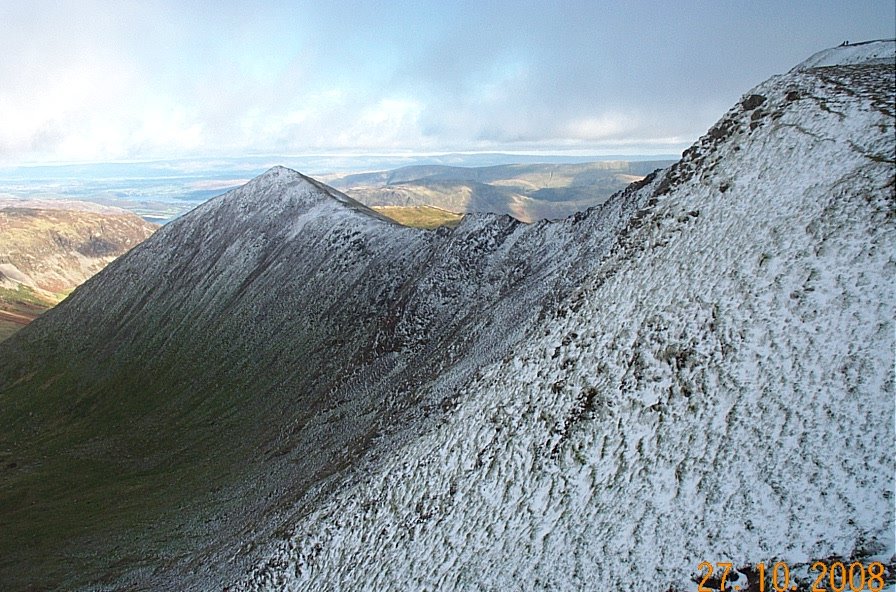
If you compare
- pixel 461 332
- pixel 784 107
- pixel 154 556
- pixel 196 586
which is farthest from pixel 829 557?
pixel 154 556

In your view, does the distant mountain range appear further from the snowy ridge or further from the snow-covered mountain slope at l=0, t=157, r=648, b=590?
the snowy ridge

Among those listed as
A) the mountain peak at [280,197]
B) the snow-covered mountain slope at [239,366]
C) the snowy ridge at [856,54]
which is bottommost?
the snow-covered mountain slope at [239,366]

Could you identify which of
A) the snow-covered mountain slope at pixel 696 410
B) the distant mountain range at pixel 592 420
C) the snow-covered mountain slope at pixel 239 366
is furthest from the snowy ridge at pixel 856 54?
the snow-covered mountain slope at pixel 239 366

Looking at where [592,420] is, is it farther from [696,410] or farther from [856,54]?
[856,54]

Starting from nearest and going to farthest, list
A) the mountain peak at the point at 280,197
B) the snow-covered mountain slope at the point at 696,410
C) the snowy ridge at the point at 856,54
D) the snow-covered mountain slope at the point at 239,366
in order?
the snow-covered mountain slope at the point at 696,410, the snowy ridge at the point at 856,54, the snow-covered mountain slope at the point at 239,366, the mountain peak at the point at 280,197

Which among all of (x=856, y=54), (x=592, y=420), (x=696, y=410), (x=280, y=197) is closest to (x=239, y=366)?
(x=280, y=197)

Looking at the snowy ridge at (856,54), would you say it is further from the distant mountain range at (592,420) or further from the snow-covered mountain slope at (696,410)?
the snow-covered mountain slope at (696,410)
